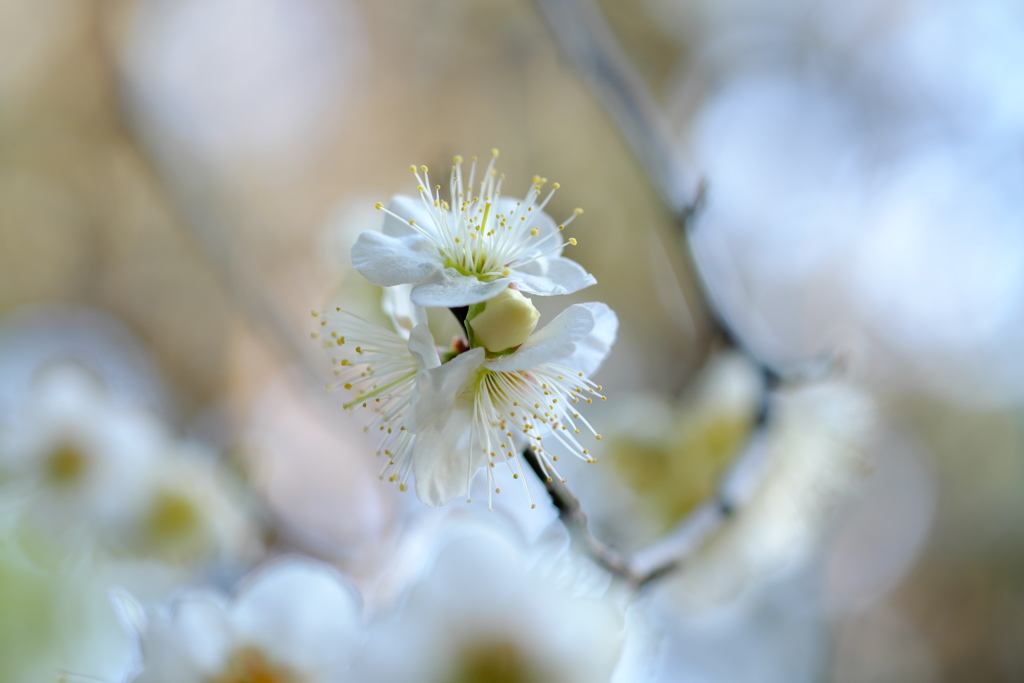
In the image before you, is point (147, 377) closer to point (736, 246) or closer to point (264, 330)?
point (264, 330)

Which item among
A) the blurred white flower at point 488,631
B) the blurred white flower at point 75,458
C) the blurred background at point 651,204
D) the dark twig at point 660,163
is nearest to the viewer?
the blurred white flower at point 488,631

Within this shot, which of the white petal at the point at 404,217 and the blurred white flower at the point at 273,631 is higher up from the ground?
the white petal at the point at 404,217

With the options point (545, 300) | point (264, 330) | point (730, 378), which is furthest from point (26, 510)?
point (545, 300)

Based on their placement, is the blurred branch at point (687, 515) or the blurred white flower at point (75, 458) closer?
the blurred branch at point (687, 515)

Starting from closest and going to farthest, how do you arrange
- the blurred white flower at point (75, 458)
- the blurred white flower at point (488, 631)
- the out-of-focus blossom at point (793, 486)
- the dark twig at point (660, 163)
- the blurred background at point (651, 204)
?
the blurred white flower at point (488, 631) < the dark twig at point (660, 163) < the out-of-focus blossom at point (793, 486) < the blurred white flower at point (75, 458) < the blurred background at point (651, 204)

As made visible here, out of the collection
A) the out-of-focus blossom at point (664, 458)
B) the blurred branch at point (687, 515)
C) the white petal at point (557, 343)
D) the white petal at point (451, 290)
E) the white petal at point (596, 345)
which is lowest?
the out-of-focus blossom at point (664, 458)

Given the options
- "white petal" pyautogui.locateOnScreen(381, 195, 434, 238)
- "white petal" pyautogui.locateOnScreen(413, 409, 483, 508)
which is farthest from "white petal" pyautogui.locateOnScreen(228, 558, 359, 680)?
"white petal" pyautogui.locateOnScreen(381, 195, 434, 238)

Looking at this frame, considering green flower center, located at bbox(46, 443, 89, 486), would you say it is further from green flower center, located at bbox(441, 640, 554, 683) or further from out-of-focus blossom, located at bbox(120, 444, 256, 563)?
green flower center, located at bbox(441, 640, 554, 683)

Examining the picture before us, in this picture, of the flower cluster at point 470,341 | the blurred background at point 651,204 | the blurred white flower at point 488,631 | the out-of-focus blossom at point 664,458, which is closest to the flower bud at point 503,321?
the flower cluster at point 470,341

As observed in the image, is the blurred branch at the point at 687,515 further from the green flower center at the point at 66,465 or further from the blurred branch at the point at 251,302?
the green flower center at the point at 66,465
